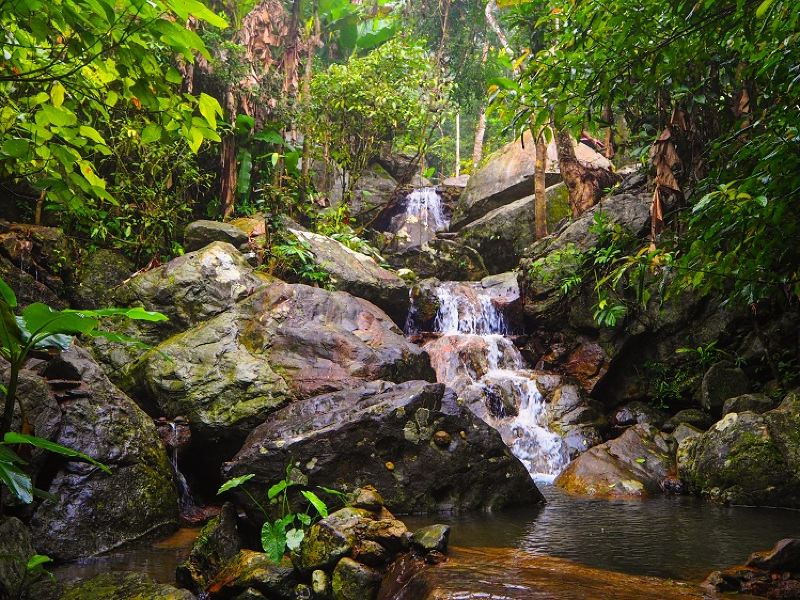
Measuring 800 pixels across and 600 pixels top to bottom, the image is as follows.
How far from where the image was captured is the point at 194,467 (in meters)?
6.76

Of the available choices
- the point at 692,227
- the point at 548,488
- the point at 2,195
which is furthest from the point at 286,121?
the point at 692,227

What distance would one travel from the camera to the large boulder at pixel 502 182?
16.2 m

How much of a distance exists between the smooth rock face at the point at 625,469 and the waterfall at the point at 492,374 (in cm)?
75

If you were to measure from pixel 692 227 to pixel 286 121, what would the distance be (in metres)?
10.9

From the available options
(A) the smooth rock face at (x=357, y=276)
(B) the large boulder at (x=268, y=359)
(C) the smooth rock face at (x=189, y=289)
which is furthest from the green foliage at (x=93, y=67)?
(A) the smooth rock face at (x=357, y=276)

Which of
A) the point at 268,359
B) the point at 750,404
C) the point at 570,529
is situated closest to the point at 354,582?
the point at 570,529

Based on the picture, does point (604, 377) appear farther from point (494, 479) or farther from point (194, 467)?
point (194, 467)

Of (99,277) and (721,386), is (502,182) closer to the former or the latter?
(721,386)

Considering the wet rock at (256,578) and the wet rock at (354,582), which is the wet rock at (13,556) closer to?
the wet rock at (256,578)

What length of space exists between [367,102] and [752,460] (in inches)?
420

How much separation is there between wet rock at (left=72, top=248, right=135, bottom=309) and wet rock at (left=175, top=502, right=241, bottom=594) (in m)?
5.75

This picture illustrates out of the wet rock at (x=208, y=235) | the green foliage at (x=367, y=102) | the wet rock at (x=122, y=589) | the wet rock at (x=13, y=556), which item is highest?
the green foliage at (x=367, y=102)

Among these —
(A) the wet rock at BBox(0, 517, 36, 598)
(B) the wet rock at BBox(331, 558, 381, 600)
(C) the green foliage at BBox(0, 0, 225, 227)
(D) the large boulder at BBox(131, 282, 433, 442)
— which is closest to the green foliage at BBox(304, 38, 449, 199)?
(D) the large boulder at BBox(131, 282, 433, 442)

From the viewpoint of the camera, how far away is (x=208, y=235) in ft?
34.7
